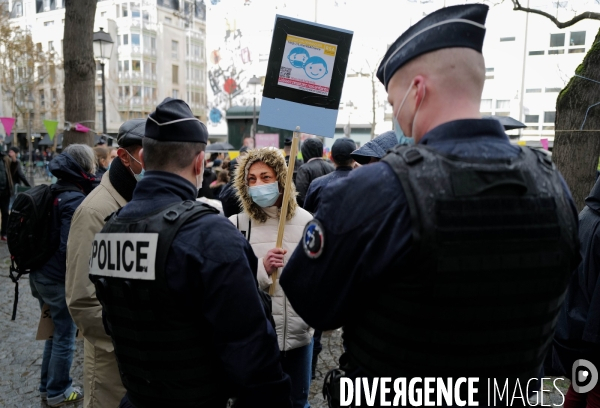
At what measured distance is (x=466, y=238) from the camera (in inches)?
51.4

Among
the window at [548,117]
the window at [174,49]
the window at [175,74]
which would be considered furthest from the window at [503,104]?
the window at [174,49]

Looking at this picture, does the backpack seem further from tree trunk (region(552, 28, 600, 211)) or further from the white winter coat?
tree trunk (region(552, 28, 600, 211))

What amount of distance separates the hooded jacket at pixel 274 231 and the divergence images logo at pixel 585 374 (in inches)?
63.9

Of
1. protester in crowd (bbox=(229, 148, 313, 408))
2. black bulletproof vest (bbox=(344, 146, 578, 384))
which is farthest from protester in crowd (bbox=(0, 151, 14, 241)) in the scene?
black bulletproof vest (bbox=(344, 146, 578, 384))

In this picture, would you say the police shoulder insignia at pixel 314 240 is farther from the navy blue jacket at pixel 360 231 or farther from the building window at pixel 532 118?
the building window at pixel 532 118

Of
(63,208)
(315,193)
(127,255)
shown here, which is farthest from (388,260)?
(315,193)

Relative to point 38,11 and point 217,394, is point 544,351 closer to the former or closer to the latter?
point 217,394

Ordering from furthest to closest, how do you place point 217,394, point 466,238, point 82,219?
point 82,219 < point 217,394 < point 466,238

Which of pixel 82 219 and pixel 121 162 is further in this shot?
pixel 121 162

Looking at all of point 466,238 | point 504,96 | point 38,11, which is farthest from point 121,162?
point 38,11

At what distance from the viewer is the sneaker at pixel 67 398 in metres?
3.94

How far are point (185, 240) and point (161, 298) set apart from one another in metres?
0.23

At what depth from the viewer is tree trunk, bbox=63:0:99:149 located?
666 centimetres

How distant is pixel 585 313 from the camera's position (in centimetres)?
277
